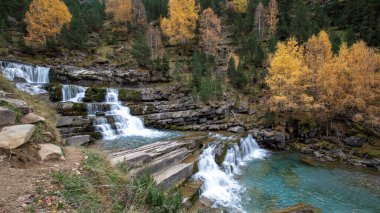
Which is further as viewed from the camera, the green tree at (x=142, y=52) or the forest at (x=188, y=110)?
the green tree at (x=142, y=52)

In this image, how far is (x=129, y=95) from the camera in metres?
28.6

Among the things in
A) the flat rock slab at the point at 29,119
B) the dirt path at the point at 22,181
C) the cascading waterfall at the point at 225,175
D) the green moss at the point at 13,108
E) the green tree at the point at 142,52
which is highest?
the green tree at the point at 142,52

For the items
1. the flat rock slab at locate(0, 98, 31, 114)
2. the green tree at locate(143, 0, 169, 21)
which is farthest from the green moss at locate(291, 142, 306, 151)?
the green tree at locate(143, 0, 169, 21)

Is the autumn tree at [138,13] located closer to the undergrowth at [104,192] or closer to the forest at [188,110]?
the forest at [188,110]

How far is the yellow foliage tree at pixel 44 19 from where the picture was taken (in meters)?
36.3

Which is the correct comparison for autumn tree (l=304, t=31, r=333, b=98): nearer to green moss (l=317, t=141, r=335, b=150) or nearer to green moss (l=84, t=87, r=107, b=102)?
green moss (l=317, t=141, r=335, b=150)

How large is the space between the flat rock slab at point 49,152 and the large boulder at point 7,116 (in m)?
1.12

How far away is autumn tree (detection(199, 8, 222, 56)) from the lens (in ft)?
127

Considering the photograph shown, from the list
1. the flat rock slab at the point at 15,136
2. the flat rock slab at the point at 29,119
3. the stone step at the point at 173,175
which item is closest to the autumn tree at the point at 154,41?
the stone step at the point at 173,175

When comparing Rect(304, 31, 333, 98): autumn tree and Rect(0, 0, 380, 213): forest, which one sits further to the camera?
Rect(304, 31, 333, 98): autumn tree

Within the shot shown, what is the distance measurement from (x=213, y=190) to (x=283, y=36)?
36020mm

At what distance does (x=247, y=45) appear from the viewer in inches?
1468

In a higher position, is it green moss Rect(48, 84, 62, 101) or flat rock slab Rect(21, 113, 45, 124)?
green moss Rect(48, 84, 62, 101)

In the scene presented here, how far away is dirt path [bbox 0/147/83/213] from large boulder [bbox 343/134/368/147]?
23846 millimetres
